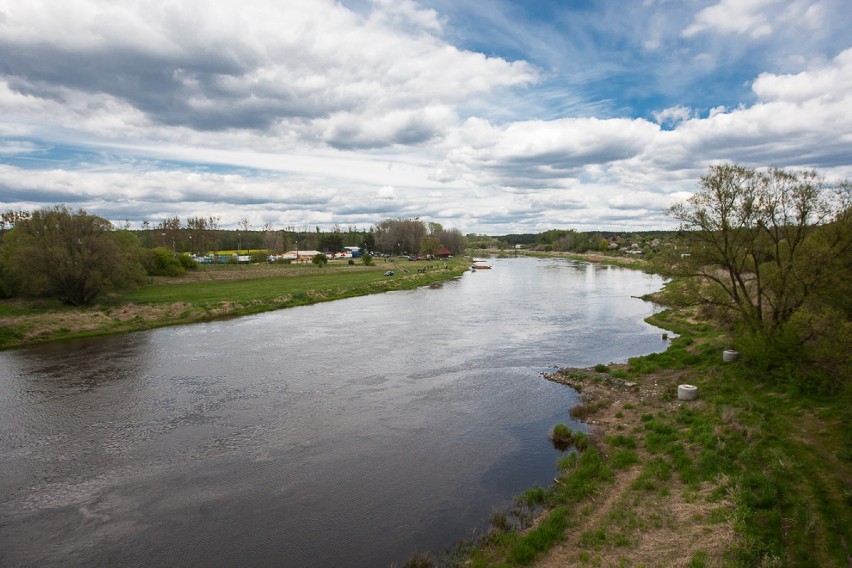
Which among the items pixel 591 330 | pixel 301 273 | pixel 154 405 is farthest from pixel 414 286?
pixel 154 405

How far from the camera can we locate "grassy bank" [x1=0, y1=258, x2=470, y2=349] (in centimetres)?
3512

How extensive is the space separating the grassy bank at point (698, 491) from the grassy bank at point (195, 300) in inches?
1413

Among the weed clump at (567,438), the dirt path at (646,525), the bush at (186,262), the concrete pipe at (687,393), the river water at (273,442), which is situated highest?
the bush at (186,262)

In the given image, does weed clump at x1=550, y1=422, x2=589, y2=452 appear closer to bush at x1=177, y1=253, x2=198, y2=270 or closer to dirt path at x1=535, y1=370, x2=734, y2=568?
dirt path at x1=535, y1=370, x2=734, y2=568

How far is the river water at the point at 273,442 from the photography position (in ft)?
36.4

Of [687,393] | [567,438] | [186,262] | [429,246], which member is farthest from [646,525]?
[429,246]

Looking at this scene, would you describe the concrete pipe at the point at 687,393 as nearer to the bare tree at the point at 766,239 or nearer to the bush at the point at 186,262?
the bare tree at the point at 766,239

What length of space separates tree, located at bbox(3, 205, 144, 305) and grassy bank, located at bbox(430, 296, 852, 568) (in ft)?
140

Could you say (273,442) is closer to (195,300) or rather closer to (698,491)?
(698,491)

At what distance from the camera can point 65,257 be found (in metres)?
40.1

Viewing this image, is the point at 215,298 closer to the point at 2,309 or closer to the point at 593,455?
the point at 2,309

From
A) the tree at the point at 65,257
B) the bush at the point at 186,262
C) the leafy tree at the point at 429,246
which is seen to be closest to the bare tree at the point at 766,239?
the tree at the point at 65,257

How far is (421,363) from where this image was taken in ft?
86.7

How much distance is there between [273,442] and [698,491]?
12.9m
